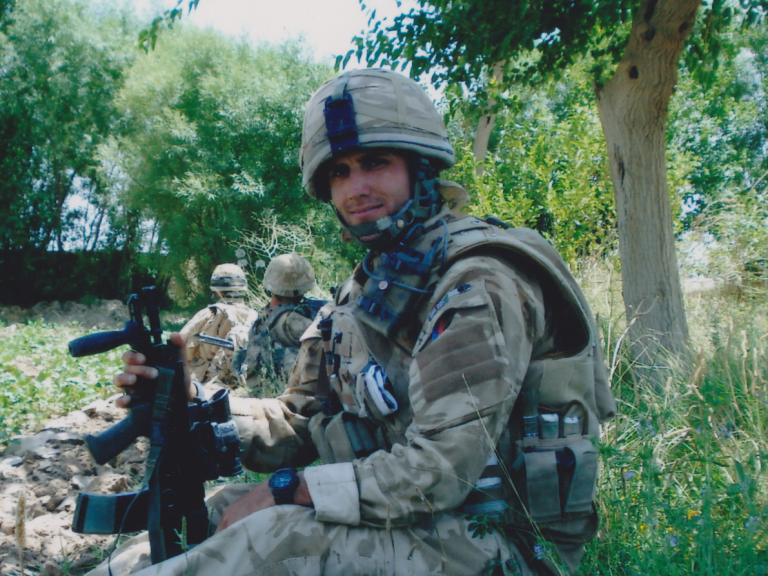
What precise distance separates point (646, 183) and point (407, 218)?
122 inches

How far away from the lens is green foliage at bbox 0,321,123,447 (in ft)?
17.9

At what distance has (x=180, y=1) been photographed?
4.66 meters

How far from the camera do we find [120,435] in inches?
76.0

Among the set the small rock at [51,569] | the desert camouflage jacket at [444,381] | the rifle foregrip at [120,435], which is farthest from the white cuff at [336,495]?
the small rock at [51,569]

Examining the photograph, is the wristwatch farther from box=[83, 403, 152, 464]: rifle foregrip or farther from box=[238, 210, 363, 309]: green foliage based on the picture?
box=[238, 210, 363, 309]: green foliage

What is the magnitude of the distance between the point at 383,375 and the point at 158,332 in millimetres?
723

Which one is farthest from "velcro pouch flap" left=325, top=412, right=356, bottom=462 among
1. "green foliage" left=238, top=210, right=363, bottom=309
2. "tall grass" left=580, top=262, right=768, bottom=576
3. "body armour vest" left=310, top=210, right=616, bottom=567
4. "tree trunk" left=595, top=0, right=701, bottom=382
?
"green foliage" left=238, top=210, right=363, bottom=309

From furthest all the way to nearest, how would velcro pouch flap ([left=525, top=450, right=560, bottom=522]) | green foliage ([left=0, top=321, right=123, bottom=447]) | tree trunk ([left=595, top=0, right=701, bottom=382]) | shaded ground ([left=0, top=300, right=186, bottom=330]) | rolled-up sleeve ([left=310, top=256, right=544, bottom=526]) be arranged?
shaded ground ([left=0, top=300, right=186, bottom=330]) → green foliage ([left=0, top=321, right=123, bottom=447]) → tree trunk ([left=595, top=0, right=701, bottom=382]) → velcro pouch flap ([left=525, top=450, right=560, bottom=522]) → rolled-up sleeve ([left=310, top=256, right=544, bottom=526])

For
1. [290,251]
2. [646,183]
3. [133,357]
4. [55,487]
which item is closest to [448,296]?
[133,357]

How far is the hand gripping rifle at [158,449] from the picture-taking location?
74.9 inches

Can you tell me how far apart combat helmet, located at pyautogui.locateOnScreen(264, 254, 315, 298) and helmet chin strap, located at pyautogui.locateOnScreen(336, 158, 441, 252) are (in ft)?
13.3

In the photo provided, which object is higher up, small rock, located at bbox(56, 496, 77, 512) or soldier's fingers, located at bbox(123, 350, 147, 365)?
soldier's fingers, located at bbox(123, 350, 147, 365)

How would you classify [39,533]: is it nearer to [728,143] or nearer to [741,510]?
[741,510]

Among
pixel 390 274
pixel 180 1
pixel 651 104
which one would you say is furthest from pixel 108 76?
pixel 390 274
